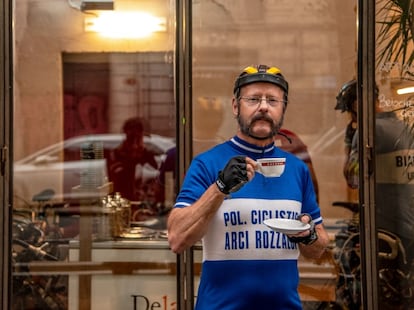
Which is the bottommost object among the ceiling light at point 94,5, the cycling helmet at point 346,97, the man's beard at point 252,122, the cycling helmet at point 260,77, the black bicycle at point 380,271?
the black bicycle at point 380,271

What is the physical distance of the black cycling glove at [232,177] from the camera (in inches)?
84.3

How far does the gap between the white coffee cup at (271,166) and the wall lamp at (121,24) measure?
98.1 inches

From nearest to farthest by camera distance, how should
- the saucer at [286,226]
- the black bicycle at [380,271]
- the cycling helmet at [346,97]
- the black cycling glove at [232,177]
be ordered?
the black cycling glove at [232,177] < the saucer at [286,226] < the black bicycle at [380,271] < the cycling helmet at [346,97]

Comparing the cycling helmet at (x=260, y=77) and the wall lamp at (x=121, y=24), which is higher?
the wall lamp at (x=121, y=24)

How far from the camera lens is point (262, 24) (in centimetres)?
465

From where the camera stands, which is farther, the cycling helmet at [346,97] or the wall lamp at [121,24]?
the wall lamp at [121,24]

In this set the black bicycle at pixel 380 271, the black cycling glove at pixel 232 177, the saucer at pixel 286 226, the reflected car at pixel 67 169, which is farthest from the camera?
the reflected car at pixel 67 169

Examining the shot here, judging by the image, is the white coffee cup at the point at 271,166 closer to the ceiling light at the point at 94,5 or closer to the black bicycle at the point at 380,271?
the black bicycle at the point at 380,271

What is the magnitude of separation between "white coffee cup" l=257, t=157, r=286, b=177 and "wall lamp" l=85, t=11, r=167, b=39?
2491 mm

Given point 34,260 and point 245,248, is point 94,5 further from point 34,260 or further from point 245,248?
point 245,248

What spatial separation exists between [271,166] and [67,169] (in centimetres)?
277

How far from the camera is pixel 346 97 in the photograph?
14.3ft

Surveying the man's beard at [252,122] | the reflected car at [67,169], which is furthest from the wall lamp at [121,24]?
the man's beard at [252,122]

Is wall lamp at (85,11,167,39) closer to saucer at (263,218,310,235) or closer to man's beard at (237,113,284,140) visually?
man's beard at (237,113,284,140)
